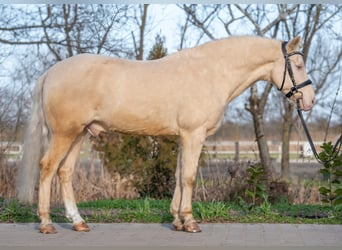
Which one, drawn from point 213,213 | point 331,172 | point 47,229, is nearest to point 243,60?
point 213,213

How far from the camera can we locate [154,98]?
7.23 metres

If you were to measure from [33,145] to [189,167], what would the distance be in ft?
7.40

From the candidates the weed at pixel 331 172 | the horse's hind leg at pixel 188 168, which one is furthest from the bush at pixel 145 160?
the horse's hind leg at pixel 188 168

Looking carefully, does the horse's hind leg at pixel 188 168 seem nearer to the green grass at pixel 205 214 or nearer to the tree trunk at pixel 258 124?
the green grass at pixel 205 214

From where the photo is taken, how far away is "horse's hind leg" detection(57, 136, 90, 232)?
742 cm

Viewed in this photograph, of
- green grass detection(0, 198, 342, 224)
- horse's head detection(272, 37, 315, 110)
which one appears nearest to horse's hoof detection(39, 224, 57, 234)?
green grass detection(0, 198, 342, 224)

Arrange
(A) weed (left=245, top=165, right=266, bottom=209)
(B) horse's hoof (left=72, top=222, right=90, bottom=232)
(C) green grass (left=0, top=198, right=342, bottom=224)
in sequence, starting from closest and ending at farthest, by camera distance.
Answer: (B) horse's hoof (left=72, top=222, right=90, bottom=232) → (C) green grass (left=0, top=198, right=342, bottom=224) → (A) weed (left=245, top=165, right=266, bottom=209)

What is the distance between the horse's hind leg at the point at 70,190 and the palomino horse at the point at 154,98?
0.01 m

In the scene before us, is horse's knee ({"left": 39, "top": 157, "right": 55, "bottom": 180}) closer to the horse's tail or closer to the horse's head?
the horse's tail

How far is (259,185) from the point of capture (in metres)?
9.16

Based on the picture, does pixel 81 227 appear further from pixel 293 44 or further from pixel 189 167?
pixel 293 44

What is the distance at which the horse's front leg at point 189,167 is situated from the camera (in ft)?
23.6

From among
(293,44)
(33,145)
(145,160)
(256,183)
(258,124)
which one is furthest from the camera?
(258,124)

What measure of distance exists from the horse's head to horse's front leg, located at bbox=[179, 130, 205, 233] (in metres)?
1.42
